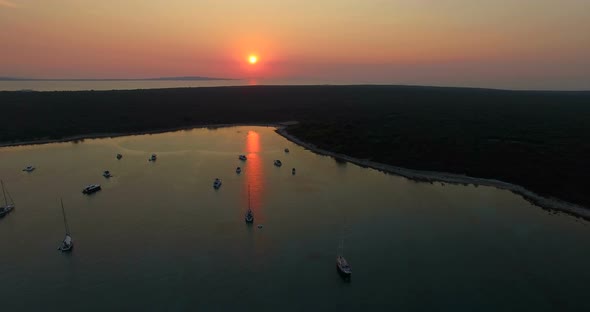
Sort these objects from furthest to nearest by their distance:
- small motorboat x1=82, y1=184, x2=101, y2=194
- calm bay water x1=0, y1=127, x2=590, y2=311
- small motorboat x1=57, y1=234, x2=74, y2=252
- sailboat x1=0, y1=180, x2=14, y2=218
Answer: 1. small motorboat x1=82, y1=184, x2=101, y2=194
2. sailboat x1=0, y1=180, x2=14, y2=218
3. small motorboat x1=57, y1=234, x2=74, y2=252
4. calm bay water x1=0, y1=127, x2=590, y2=311

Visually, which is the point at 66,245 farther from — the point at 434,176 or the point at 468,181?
the point at 468,181

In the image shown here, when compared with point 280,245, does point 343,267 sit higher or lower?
higher

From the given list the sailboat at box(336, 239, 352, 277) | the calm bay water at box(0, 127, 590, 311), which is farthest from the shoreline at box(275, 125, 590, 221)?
the sailboat at box(336, 239, 352, 277)

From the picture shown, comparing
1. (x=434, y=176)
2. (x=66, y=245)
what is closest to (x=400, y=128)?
(x=434, y=176)

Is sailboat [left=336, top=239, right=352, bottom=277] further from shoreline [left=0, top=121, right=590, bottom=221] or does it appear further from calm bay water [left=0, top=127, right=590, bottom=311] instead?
shoreline [left=0, top=121, right=590, bottom=221]

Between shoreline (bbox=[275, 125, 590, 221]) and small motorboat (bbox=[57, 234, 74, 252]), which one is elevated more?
shoreline (bbox=[275, 125, 590, 221])

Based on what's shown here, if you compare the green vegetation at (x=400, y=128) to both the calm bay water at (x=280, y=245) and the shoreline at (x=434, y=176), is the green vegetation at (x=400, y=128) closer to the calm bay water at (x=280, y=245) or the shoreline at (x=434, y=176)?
the shoreline at (x=434, y=176)
